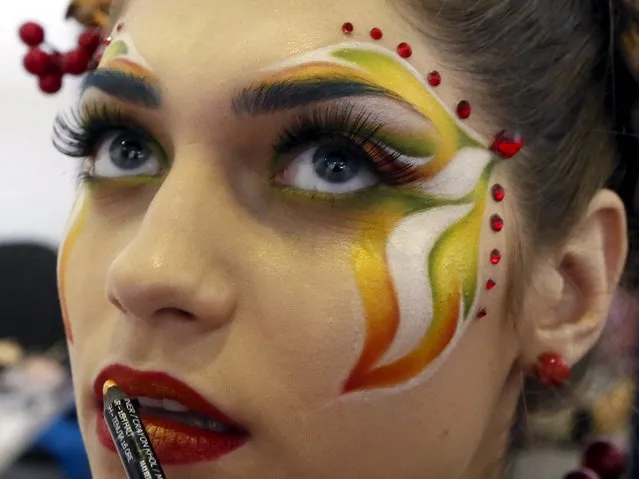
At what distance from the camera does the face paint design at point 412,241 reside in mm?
638

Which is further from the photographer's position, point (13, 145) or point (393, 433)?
point (13, 145)

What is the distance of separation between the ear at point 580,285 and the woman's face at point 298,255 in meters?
0.07

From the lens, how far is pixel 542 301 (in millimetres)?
750

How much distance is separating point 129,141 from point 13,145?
1.01m

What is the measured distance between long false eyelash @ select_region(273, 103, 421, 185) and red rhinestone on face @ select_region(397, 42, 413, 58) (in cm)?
6

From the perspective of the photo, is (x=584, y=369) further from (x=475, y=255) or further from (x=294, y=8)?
(x=294, y=8)

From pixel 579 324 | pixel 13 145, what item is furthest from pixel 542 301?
pixel 13 145

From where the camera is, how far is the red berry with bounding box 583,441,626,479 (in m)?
0.91

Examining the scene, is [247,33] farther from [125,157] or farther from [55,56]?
[55,56]

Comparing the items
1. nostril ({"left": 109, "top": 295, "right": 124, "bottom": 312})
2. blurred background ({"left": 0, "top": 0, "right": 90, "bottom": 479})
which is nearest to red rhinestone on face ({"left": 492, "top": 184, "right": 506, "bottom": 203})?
nostril ({"left": 109, "top": 295, "right": 124, "bottom": 312})

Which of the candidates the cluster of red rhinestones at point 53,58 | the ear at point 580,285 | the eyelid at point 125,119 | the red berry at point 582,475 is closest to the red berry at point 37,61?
the cluster of red rhinestones at point 53,58

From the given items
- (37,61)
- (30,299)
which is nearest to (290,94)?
(37,61)

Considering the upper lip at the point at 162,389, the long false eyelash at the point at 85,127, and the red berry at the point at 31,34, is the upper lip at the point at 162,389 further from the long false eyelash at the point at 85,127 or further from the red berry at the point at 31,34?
the red berry at the point at 31,34

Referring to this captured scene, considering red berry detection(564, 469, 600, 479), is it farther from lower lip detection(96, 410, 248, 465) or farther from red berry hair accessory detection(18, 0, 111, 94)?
red berry hair accessory detection(18, 0, 111, 94)
